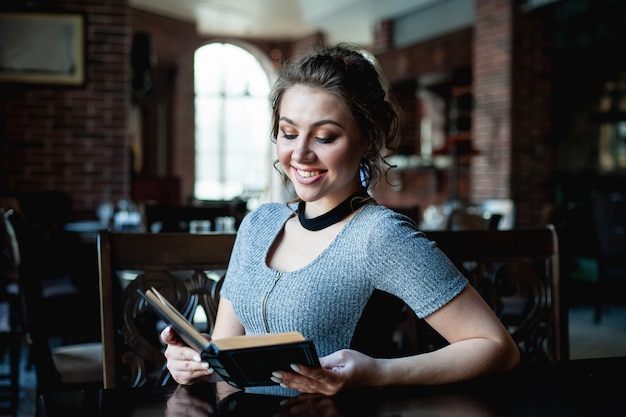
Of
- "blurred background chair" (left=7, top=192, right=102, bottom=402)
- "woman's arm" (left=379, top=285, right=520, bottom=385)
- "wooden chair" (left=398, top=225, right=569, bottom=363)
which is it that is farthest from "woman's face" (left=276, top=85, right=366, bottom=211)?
"blurred background chair" (left=7, top=192, right=102, bottom=402)

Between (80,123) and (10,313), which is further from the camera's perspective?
(80,123)

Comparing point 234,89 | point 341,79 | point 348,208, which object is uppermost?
point 234,89

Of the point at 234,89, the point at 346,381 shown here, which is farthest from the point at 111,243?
the point at 234,89

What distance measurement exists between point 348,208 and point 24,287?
118 cm

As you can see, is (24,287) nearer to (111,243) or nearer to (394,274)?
(111,243)

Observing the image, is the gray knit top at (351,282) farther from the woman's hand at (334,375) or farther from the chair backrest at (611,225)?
the chair backrest at (611,225)

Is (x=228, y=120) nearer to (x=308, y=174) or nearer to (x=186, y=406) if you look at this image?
(x=308, y=174)

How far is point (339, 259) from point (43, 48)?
17.4ft

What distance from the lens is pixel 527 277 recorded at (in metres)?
1.79

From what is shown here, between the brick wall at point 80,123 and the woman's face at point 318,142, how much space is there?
197 inches

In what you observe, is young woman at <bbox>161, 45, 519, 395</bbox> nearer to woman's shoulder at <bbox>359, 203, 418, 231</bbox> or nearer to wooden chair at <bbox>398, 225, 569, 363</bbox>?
woman's shoulder at <bbox>359, 203, 418, 231</bbox>

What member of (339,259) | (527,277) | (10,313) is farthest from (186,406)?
(10,313)

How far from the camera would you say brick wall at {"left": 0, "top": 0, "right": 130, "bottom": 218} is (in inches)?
232

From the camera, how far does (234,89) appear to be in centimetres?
1434
